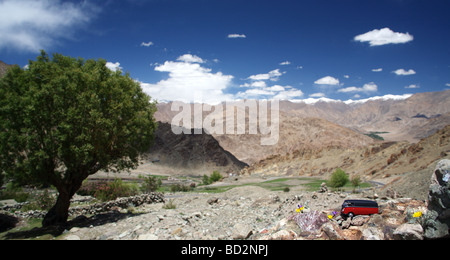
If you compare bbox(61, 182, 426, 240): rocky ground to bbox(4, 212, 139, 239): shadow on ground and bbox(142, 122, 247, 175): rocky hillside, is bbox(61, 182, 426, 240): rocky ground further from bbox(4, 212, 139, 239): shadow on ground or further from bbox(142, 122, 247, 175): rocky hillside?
A: bbox(142, 122, 247, 175): rocky hillside

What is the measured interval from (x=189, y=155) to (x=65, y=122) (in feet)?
426

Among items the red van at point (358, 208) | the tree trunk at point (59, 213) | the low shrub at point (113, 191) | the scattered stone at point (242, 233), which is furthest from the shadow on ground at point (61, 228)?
the red van at point (358, 208)

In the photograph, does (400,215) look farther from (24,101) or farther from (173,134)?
(173,134)

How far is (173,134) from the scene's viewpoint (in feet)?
507

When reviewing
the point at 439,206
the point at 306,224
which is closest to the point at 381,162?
the point at 306,224

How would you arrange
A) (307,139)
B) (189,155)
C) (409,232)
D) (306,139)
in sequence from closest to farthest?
(409,232) → (189,155) → (307,139) → (306,139)

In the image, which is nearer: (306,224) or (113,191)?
(306,224)

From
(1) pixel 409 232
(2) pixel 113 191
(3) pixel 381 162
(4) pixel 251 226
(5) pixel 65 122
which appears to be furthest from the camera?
(3) pixel 381 162

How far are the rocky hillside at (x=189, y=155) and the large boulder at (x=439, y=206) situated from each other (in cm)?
12866

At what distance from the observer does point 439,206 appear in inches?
316

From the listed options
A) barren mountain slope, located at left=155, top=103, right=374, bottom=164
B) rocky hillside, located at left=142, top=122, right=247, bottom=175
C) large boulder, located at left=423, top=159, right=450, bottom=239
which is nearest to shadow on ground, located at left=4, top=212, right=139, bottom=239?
large boulder, located at left=423, top=159, right=450, bottom=239

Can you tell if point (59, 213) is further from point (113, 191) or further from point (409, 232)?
point (409, 232)

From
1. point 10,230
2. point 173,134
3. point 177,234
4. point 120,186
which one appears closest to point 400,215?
point 177,234
